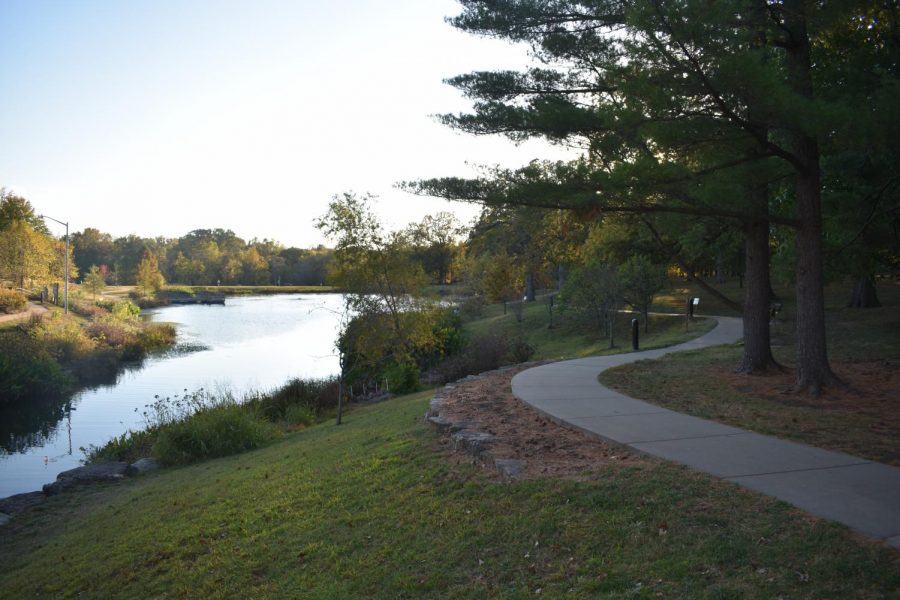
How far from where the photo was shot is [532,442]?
23.0ft

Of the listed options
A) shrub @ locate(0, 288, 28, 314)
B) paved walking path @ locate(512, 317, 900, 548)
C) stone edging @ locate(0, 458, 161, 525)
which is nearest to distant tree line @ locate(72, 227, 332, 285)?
shrub @ locate(0, 288, 28, 314)

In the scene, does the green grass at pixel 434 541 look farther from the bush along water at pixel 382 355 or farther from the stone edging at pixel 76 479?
the bush along water at pixel 382 355

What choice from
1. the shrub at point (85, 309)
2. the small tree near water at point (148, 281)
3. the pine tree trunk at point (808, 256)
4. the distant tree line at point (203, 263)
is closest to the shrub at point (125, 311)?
the shrub at point (85, 309)

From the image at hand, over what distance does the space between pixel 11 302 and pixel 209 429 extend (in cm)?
3354

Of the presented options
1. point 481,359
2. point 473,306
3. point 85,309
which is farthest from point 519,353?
point 85,309

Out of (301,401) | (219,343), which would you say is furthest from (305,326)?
(301,401)

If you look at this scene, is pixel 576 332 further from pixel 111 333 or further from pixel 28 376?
pixel 111 333

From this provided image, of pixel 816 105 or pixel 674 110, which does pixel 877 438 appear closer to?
pixel 816 105

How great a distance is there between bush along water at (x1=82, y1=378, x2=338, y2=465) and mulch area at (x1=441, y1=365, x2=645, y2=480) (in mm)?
4811

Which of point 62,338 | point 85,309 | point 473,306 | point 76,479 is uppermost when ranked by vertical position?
point 85,309

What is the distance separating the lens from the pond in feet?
48.8

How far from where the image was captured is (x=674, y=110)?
7.98 m

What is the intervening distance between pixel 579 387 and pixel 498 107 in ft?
15.3

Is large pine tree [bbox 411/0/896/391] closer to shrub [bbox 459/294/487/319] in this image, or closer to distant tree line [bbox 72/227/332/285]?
shrub [bbox 459/294/487/319]
